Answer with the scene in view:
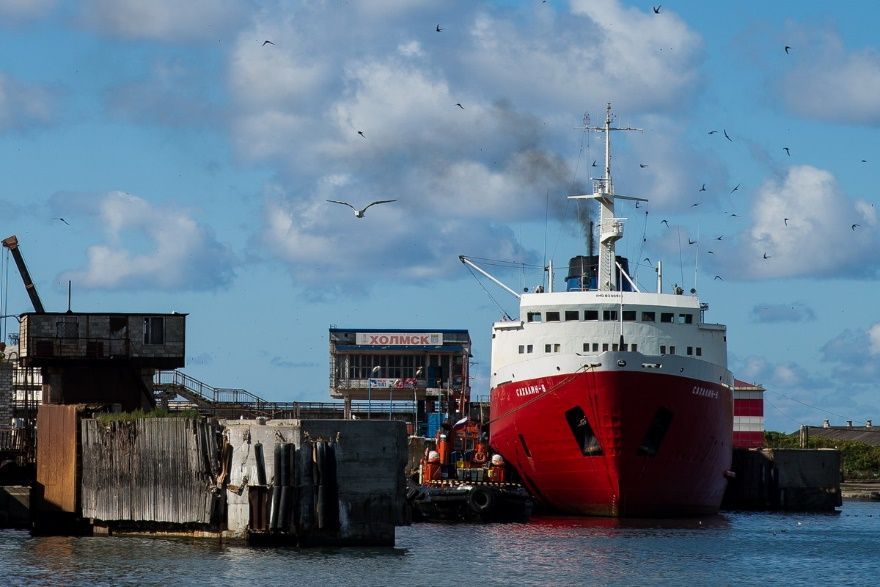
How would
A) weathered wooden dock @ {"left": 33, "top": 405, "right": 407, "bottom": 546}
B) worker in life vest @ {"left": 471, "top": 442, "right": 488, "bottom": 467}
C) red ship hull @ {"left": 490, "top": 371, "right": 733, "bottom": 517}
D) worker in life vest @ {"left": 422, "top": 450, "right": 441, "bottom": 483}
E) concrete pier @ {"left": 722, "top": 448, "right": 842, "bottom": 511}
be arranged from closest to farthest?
weathered wooden dock @ {"left": 33, "top": 405, "right": 407, "bottom": 546}, red ship hull @ {"left": 490, "top": 371, "right": 733, "bottom": 517}, worker in life vest @ {"left": 422, "top": 450, "right": 441, "bottom": 483}, worker in life vest @ {"left": 471, "top": 442, "right": 488, "bottom": 467}, concrete pier @ {"left": 722, "top": 448, "right": 842, "bottom": 511}

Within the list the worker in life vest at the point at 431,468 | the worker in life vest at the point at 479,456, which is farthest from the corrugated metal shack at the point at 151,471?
the worker in life vest at the point at 479,456

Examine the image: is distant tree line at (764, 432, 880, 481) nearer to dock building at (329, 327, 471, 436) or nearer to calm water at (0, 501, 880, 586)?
dock building at (329, 327, 471, 436)

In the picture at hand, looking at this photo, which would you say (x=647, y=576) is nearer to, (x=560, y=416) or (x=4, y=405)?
(x=560, y=416)

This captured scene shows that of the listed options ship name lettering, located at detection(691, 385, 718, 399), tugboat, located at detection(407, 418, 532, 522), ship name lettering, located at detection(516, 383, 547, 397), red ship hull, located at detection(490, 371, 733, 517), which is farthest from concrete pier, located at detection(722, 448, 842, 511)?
ship name lettering, located at detection(516, 383, 547, 397)

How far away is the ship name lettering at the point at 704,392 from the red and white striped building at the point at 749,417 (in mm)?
42190

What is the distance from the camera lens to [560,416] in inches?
2506

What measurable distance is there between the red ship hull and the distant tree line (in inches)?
2221

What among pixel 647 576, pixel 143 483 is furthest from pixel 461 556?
pixel 143 483

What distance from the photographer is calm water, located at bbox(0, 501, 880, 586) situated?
139 ft

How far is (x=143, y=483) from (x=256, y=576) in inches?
384

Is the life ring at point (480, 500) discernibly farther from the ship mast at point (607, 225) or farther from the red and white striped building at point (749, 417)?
the red and white striped building at point (749, 417)

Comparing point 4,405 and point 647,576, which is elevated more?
point 4,405

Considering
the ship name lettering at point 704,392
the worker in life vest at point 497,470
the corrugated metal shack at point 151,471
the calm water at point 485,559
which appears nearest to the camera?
the calm water at point 485,559

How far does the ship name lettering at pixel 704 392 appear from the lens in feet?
211
